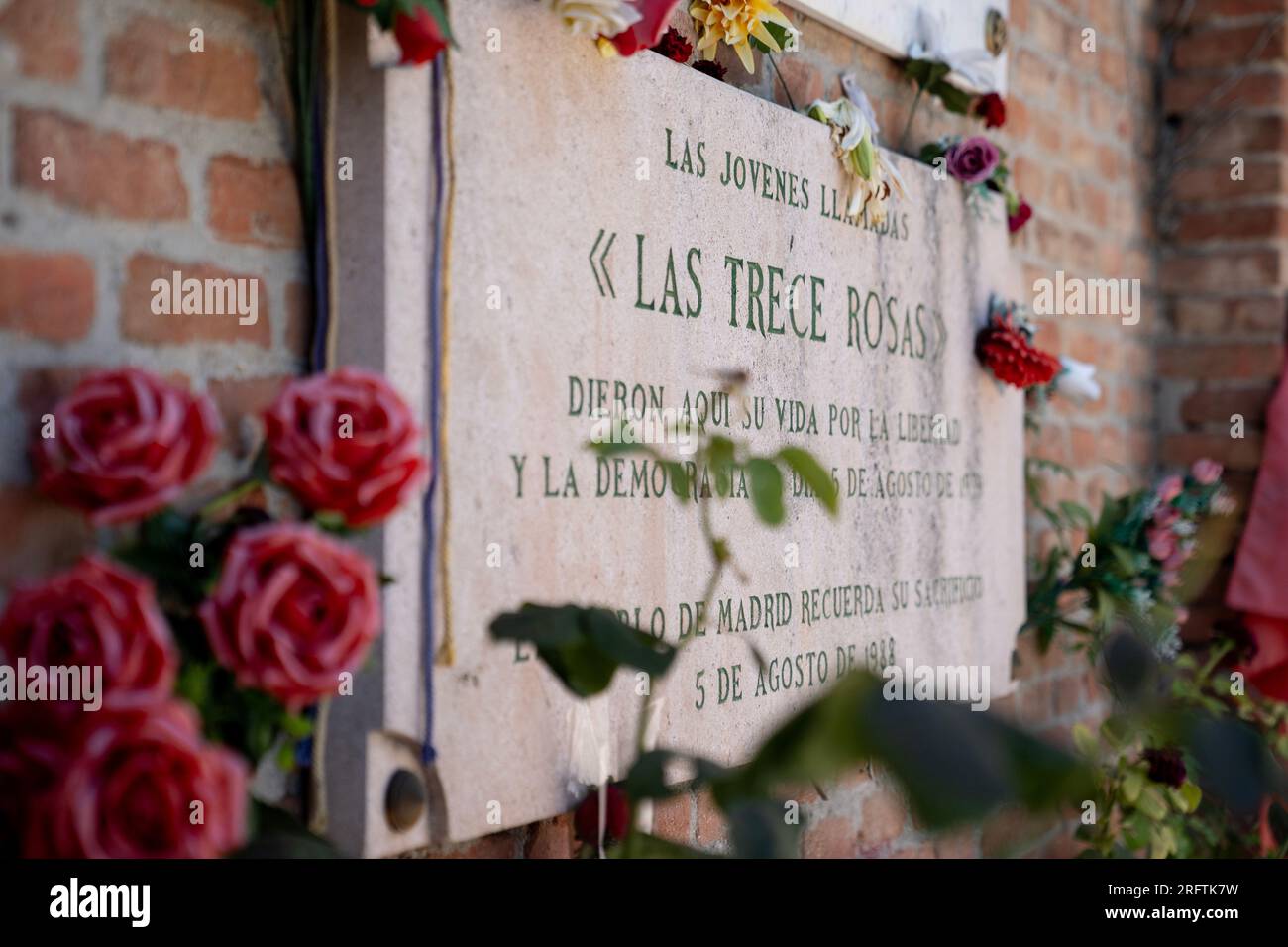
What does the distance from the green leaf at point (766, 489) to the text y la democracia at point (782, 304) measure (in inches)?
21.3

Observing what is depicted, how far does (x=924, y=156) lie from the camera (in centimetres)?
252

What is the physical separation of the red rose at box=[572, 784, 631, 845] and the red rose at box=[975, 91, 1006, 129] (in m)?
1.58

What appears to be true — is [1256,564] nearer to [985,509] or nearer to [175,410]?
[985,509]

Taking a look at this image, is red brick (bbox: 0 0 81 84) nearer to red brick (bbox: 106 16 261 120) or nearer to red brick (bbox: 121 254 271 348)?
red brick (bbox: 106 16 261 120)

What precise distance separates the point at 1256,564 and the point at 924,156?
1408 mm

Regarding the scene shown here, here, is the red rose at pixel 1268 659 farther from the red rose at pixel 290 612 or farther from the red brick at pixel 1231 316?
the red rose at pixel 290 612

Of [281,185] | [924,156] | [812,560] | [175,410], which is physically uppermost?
[924,156]

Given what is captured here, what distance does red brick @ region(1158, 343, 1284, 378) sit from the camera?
3.44m

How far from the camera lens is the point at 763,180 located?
75.9 inches

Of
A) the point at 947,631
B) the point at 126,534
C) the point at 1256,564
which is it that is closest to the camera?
the point at 126,534

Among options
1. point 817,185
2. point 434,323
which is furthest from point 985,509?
point 434,323

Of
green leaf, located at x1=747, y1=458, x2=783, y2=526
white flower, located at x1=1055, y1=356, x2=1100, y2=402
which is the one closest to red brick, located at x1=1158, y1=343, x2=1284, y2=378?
white flower, located at x1=1055, y1=356, x2=1100, y2=402

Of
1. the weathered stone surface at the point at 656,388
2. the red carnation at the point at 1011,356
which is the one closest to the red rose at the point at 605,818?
the weathered stone surface at the point at 656,388
